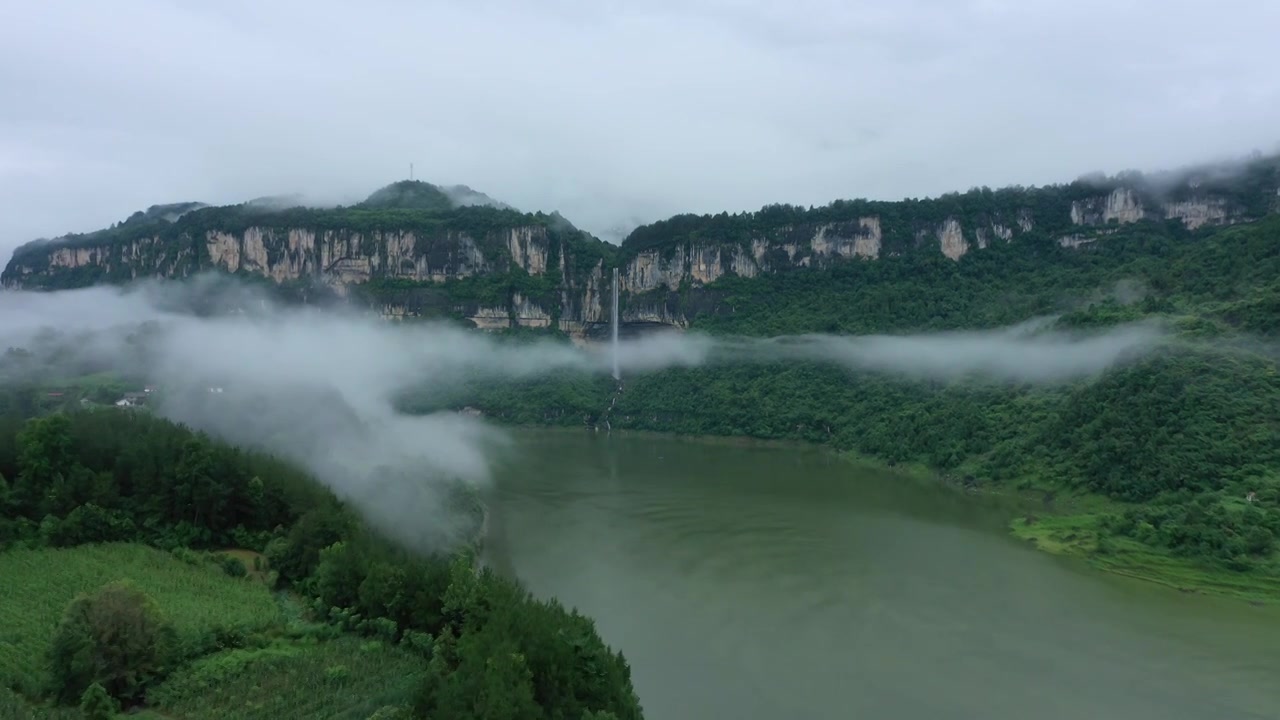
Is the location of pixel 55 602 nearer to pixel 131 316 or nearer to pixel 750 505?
pixel 750 505

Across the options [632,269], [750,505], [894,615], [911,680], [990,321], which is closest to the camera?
[911,680]

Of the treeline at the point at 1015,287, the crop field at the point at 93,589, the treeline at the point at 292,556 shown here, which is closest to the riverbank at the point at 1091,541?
the treeline at the point at 1015,287

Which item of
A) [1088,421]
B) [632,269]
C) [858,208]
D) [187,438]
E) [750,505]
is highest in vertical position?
[858,208]

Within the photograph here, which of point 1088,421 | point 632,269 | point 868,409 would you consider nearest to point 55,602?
point 1088,421

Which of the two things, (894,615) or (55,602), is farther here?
(894,615)

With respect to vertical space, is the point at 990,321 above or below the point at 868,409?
above

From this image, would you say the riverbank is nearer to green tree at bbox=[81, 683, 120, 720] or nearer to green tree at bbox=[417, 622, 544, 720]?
green tree at bbox=[417, 622, 544, 720]

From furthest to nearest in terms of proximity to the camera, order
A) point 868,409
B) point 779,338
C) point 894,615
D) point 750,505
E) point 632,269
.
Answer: point 632,269 < point 779,338 < point 868,409 < point 750,505 < point 894,615

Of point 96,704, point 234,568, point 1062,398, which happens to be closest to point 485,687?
point 96,704
